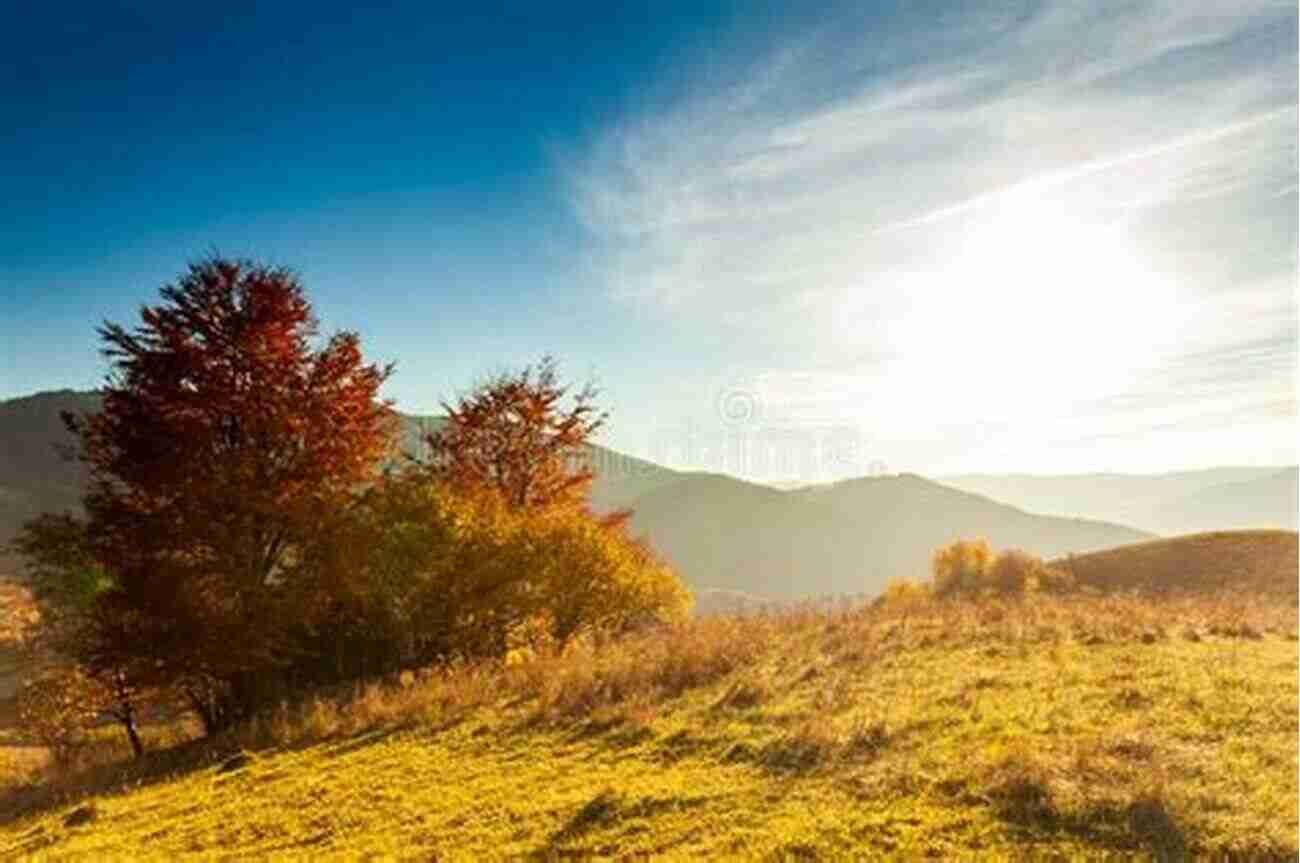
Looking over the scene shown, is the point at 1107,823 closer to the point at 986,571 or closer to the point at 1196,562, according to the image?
the point at 1196,562

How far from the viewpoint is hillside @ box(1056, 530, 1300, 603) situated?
5984cm

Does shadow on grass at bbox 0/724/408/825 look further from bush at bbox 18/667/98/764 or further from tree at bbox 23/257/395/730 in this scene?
bush at bbox 18/667/98/764

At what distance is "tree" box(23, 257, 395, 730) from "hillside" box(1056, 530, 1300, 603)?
5190cm

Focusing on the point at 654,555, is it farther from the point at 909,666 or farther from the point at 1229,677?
the point at 1229,677

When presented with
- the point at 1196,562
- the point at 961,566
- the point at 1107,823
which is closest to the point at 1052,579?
the point at 1196,562

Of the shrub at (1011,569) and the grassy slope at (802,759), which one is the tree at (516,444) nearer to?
the grassy slope at (802,759)

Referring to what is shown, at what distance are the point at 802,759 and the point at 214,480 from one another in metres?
15.8

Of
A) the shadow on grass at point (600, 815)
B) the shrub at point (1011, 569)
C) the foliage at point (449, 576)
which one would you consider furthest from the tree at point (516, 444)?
the shrub at point (1011, 569)

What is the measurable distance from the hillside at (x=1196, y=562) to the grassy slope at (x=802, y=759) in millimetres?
48478

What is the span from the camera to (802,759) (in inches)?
378

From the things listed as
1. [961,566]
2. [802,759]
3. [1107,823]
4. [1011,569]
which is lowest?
[802,759]

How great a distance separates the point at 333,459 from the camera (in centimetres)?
2245

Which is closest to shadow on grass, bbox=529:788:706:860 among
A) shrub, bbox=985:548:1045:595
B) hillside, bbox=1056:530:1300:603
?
hillside, bbox=1056:530:1300:603

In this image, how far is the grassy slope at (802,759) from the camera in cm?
720
